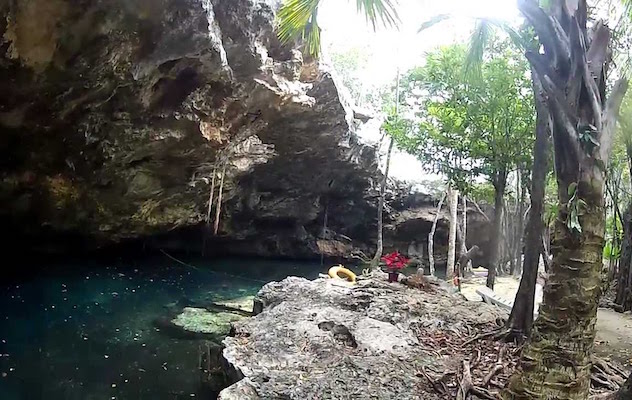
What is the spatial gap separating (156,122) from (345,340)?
627 cm

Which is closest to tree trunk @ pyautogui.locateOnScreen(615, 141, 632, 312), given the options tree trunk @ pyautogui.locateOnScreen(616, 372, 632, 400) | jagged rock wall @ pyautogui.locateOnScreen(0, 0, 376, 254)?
Answer: jagged rock wall @ pyautogui.locateOnScreen(0, 0, 376, 254)

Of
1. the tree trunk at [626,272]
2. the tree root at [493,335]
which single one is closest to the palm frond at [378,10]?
the tree root at [493,335]

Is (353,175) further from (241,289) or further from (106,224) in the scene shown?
(106,224)

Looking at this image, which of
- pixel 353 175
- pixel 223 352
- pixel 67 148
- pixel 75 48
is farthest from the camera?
pixel 353 175

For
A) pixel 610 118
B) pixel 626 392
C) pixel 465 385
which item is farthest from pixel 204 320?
pixel 610 118

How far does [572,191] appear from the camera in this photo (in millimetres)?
3264

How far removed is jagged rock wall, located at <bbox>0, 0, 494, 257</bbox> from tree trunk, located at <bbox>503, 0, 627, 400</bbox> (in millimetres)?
5390

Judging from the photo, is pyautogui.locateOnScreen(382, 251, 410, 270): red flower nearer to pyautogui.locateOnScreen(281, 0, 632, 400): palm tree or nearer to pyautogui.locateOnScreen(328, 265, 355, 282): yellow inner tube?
pyautogui.locateOnScreen(328, 265, 355, 282): yellow inner tube

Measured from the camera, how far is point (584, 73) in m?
3.32

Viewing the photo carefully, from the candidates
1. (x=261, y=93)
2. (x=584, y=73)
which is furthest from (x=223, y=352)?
(x=261, y=93)

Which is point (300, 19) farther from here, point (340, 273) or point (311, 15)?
point (340, 273)

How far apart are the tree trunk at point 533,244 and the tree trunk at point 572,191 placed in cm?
213

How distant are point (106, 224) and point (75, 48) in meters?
7.90

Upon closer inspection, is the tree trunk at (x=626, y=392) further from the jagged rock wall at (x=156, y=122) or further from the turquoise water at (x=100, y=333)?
the jagged rock wall at (x=156, y=122)
